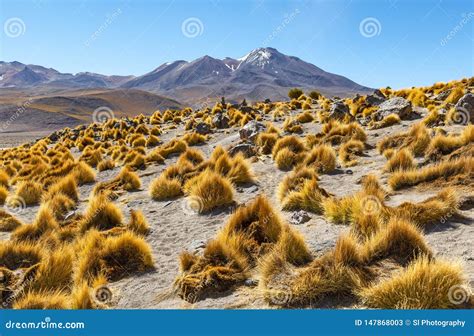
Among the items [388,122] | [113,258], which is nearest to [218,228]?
[113,258]

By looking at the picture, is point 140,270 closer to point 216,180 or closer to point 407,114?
point 216,180

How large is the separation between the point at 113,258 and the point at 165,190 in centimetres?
382

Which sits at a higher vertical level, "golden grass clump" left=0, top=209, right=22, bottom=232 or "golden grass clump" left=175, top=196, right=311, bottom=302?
"golden grass clump" left=175, top=196, right=311, bottom=302

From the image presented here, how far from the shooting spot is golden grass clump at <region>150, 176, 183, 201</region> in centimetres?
887

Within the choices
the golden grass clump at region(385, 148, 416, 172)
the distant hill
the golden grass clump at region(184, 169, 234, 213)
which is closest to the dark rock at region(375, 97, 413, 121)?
the golden grass clump at region(385, 148, 416, 172)

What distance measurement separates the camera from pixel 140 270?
507 cm

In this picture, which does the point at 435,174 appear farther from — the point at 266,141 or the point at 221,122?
the point at 221,122

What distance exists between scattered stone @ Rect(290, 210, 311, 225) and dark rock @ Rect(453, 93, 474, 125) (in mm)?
7073

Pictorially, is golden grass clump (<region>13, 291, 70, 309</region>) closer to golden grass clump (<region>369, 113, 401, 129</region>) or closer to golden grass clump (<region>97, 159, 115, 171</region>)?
golden grass clump (<region>97, 159, 115, 171</region>)

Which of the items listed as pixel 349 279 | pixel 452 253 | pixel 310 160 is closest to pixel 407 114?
pixel 310 160

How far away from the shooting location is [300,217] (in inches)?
241

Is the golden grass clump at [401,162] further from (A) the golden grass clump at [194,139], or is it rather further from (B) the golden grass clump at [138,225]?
(A) the golden grass clump at [194,139]

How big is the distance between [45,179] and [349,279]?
37.3 ft

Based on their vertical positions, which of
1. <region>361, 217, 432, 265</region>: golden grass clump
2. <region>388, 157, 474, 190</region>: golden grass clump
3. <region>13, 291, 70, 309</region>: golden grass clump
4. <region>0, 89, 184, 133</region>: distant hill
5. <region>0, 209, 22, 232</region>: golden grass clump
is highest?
<region>0, 89, 184, 133</region>: distant hill
